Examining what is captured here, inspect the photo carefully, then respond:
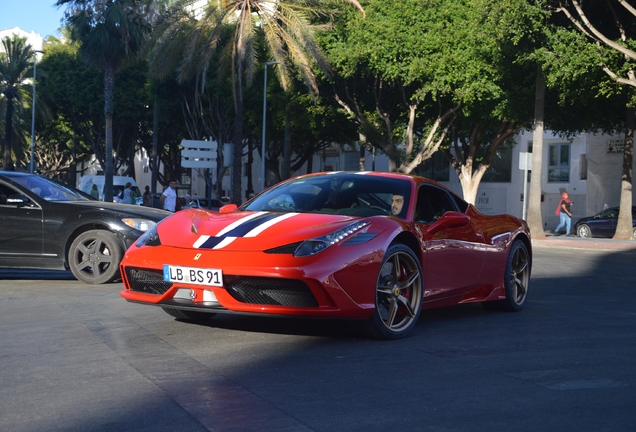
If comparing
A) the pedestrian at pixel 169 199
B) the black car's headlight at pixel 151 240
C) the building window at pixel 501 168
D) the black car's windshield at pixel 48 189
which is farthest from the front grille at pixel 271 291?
the building window at pixel 501 168

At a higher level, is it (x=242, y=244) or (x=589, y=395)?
(x=242, y=244)

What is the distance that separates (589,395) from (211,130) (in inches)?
1843

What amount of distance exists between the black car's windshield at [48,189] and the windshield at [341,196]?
4.30 m

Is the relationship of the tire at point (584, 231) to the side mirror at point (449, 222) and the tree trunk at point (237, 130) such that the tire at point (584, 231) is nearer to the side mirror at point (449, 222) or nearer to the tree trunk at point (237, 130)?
the tree trunk at point (237, 130)

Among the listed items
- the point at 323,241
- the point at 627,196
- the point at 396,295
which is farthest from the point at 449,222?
the point at 627,196

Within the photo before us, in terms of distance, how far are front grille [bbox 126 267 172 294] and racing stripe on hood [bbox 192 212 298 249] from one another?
14.7 inches

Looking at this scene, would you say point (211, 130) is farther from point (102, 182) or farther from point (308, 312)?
point (308, 312)

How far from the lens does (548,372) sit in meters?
5.63

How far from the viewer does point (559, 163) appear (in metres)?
52.8

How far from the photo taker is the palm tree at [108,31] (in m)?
38.6

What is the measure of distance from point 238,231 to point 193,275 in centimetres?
48

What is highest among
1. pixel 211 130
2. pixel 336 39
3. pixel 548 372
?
pixel 336 39

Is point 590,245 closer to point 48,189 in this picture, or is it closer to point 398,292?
point 48,189

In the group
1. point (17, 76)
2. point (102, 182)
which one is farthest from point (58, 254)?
point (17, 76)
